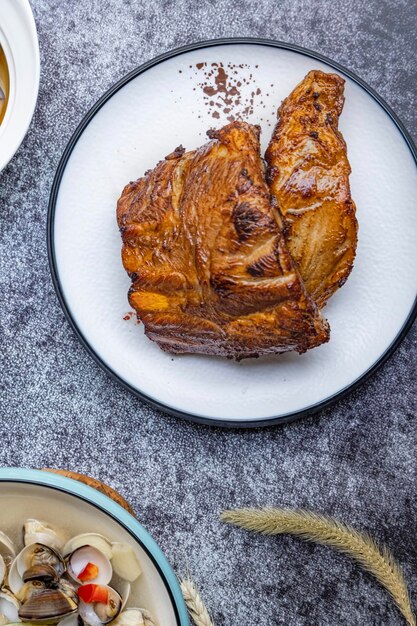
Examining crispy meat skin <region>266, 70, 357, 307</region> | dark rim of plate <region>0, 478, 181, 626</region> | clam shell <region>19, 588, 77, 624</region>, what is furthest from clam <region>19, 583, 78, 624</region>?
crispy meat skin <region>266, 70, 357, 307</region>

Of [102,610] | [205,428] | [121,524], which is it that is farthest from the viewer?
[205,428]

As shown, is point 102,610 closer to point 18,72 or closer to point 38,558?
point 38,558

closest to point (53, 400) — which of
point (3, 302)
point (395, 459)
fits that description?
point (3, 302)

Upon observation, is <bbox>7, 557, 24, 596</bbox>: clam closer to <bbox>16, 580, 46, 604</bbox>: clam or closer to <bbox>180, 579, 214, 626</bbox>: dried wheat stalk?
<bbox>16, 580, 46, 604</bbox>: clam

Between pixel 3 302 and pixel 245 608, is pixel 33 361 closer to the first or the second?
pixel 3 302

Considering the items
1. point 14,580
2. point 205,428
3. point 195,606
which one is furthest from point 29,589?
point 205,428
